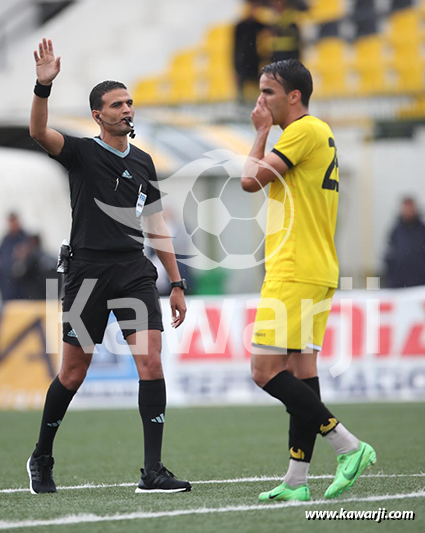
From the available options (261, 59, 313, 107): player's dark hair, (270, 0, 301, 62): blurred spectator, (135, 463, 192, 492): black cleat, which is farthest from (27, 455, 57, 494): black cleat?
(270, 0, 301, 62): blurred spectator

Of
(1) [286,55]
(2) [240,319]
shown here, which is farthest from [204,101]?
(2) [240,319]

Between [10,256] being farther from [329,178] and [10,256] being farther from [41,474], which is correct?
[329,178]

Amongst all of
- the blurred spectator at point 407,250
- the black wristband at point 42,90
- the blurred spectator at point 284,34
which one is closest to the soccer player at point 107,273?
the black wristband at point 42,90

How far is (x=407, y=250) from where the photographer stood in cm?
1310

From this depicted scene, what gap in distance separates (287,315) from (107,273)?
1068mm

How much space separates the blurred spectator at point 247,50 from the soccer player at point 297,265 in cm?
1195

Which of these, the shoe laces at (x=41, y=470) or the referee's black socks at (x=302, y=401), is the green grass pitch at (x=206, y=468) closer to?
the shoe laces at (x=41, y=470)

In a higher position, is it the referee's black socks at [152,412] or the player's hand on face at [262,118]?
the player's hand on face at [262,118]

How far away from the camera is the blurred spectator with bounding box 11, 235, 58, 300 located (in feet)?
43.3

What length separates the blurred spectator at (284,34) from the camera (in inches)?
639

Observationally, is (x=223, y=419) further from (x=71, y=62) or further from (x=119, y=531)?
(x=71, y=62)

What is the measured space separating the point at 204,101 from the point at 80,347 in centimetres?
1414

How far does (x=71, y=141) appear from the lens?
5027 mm

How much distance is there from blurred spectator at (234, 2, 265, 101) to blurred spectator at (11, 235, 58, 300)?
17.9ft
